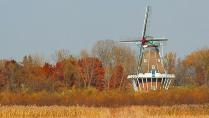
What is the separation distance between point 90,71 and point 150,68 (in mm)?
14756

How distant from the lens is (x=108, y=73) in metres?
72.2

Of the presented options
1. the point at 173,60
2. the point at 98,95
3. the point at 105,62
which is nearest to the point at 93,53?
the point at 105,62

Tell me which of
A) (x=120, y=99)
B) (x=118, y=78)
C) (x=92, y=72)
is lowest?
(x=120, y=99)

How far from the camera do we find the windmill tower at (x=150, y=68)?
58.2 m

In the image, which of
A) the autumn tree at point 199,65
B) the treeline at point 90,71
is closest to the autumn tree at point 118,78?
the treeline at point 90,71

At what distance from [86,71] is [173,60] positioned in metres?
17.3

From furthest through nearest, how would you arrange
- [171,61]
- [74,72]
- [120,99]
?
[171,61], [74,72], [120,99]

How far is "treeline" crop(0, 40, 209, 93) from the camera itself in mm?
67000

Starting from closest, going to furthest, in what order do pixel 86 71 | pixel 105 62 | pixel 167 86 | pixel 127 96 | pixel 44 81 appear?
pixel 127 96 < pixel 167 86 < pixel 44 81 < pixel 86 71 < pixel 105 62

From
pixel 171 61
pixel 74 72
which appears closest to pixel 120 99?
pixel 74 72

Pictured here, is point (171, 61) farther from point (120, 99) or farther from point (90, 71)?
point (120, 99)

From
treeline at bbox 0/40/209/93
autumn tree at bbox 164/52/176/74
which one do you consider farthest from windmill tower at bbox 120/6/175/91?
autumn tree at bbox 164/52/176/74

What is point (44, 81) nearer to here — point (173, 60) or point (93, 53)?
point (93, 53)

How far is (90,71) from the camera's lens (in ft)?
239
